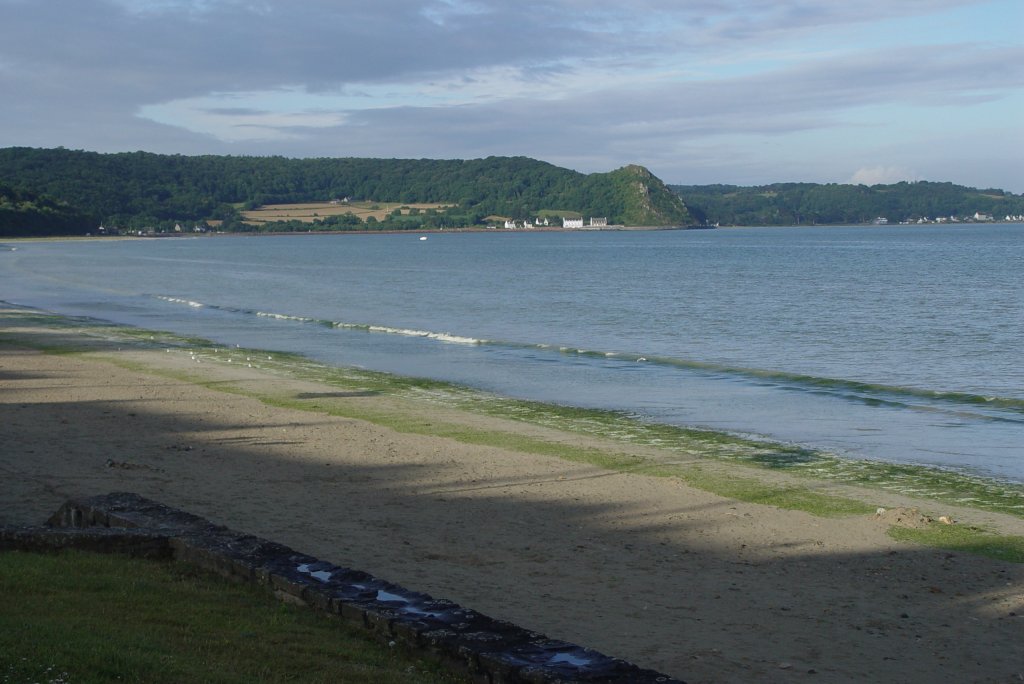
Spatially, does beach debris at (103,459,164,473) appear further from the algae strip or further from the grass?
the grass

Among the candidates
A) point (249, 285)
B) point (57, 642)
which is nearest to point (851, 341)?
point (57, 642)

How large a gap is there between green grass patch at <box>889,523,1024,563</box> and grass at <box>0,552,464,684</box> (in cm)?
633

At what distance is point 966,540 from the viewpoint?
35.1 feet

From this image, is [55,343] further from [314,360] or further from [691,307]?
[691,307]

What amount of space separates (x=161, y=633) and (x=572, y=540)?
505 cm

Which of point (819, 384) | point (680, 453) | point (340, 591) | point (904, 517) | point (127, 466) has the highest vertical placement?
point (340, 591)

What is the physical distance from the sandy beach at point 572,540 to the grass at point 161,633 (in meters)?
1.83

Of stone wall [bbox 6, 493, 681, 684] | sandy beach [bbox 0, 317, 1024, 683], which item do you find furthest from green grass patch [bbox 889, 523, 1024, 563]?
stone wall [bbox 6, 493, 681, 684]

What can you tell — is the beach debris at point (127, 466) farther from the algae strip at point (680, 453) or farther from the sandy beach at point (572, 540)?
the algae strip at point (680, 453)

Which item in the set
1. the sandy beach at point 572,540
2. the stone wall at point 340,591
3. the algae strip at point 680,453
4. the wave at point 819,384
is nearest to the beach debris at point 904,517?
the sandy beach at point 572,540

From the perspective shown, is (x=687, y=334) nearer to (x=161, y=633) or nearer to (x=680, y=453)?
(x=680, y=453)

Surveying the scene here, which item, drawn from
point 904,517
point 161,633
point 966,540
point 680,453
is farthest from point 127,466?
point 966,540

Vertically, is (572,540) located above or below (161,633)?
below

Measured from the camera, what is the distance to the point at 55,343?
2933 cm
